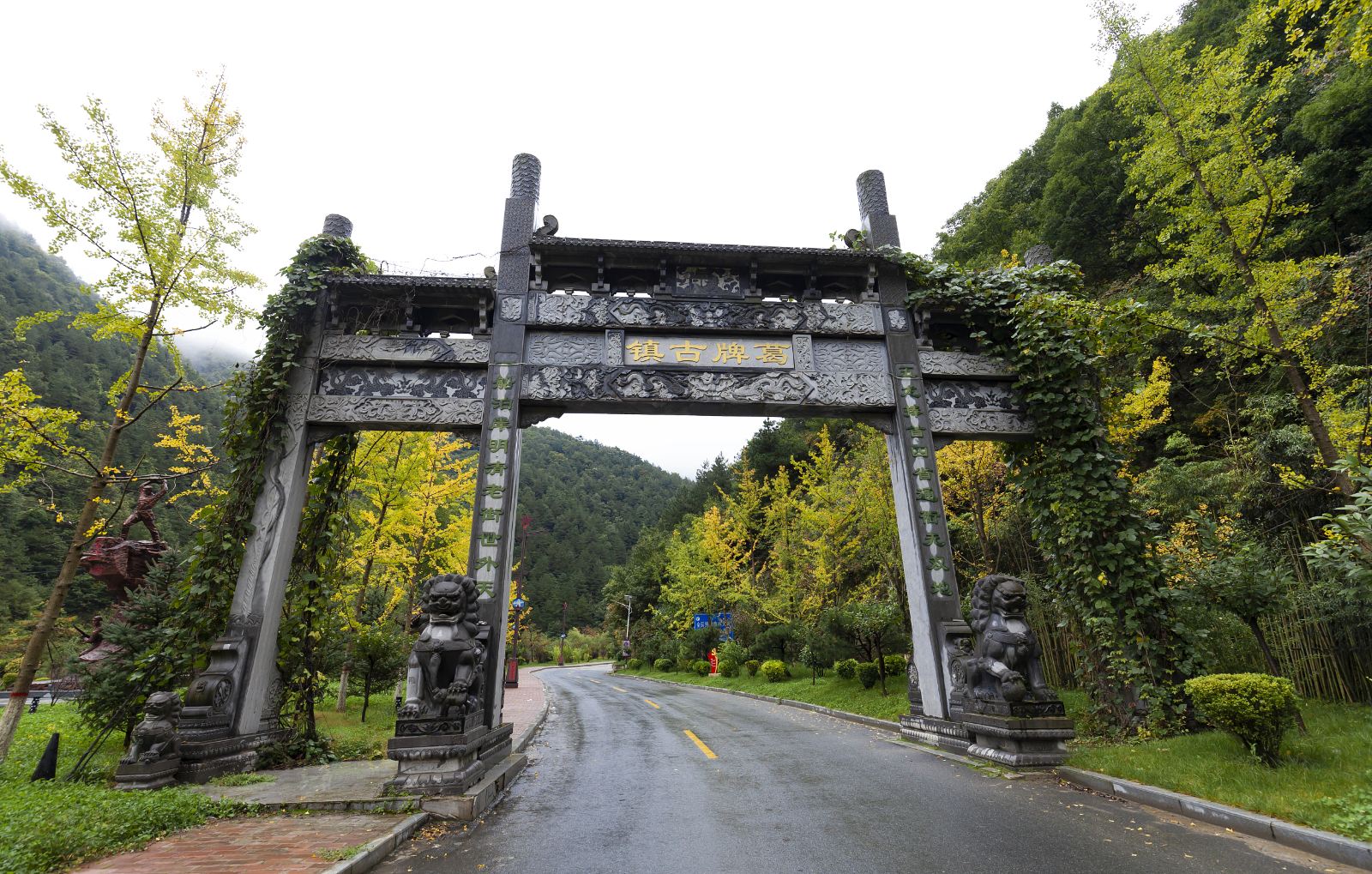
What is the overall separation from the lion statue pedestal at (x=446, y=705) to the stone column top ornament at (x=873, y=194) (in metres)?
8.15

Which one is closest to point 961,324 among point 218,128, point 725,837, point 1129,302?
point 1129,302

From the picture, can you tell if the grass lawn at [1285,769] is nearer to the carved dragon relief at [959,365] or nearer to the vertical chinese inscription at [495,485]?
the carved dragon relief at [959,365]

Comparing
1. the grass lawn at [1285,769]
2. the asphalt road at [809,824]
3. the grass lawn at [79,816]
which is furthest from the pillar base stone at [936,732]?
the grass lawn at [79,816]

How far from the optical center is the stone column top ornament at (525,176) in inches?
352

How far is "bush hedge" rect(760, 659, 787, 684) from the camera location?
1700 cm

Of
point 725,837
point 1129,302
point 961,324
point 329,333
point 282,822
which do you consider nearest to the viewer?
point 725,837

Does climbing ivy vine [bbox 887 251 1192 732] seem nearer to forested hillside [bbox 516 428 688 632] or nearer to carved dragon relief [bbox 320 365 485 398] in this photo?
carved dragon relief [bbox 320 365 485 398]

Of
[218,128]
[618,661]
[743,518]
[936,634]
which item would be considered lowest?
[618,661]

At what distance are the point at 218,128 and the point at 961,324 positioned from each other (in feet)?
35.4

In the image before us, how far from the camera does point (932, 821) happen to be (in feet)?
14.2

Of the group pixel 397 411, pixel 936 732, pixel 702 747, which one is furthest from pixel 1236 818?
pixel 397 411

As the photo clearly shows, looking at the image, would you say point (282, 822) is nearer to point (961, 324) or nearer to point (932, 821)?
point (932, 821)

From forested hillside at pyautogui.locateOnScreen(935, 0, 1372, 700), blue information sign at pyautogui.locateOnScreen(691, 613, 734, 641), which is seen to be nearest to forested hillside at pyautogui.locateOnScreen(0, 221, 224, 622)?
blue information sign at pyautogui.locateOnScreen(691, 613, 734, 641)

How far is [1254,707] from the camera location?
4609 mm
